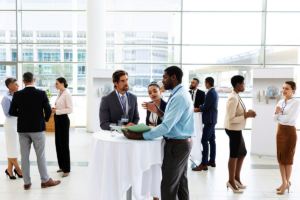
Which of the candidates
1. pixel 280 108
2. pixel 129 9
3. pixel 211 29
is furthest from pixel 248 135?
pixel 129 9

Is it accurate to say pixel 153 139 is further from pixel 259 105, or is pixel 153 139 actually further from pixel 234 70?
pixel 234 70

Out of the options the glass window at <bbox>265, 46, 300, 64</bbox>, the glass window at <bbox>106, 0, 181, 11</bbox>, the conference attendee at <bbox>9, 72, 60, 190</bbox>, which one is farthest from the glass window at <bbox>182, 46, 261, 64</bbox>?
the conference attendee at <bbox>9, 72, 60, 190</bbox>

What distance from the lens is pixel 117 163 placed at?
2.70m

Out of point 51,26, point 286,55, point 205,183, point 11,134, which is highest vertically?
point 51,26

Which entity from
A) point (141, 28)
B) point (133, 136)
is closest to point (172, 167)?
point (133, 136)

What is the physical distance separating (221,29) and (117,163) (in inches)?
322

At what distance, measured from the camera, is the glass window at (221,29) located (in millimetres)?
9633

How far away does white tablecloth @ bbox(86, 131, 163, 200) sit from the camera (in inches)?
105

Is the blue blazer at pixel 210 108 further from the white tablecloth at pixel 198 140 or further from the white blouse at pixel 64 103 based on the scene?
the white blouse at pixel 64 103

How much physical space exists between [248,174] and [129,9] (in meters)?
7.18

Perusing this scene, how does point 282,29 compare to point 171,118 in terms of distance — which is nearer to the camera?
point 171,118

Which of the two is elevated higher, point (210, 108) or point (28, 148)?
point (210, 108)

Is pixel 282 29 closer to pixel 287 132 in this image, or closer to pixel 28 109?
pixel 287 132

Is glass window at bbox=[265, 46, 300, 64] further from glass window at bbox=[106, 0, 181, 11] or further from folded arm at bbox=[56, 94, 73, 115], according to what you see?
folded arm at bbox=[56, 94, 73, 115]
